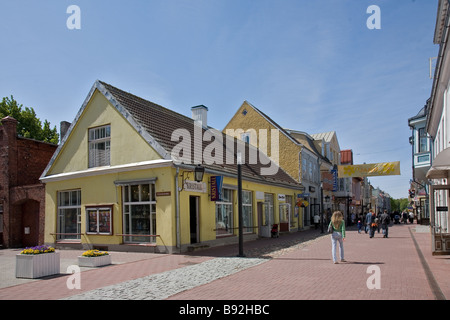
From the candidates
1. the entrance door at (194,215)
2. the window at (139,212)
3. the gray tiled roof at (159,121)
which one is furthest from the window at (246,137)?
the window at (139,212)

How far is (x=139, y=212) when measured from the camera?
1552 centimetres

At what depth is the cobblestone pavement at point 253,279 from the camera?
7.29 metres

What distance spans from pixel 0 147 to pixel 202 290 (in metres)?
17.5

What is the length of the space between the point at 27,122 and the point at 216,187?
27.1 meters

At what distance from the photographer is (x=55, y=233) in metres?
18.4

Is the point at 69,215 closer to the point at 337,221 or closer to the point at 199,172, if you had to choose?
the point at 199,172

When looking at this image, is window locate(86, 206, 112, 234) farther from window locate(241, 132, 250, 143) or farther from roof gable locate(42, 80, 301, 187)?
window locate(241, 132, 250, 143)

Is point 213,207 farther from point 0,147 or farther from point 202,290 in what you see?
point 0,147

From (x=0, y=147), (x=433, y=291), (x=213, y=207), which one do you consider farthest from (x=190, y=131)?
(x=433, y=291)

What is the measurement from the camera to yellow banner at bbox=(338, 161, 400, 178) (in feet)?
106

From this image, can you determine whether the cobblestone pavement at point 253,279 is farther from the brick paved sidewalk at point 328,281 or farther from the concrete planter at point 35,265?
the concrete planter at point 35,265

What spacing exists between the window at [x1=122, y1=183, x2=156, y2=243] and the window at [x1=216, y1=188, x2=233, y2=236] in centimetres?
328

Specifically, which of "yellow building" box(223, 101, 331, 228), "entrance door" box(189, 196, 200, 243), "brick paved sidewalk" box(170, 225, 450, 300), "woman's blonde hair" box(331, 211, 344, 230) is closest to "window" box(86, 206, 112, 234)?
"entrance door" box(189, 196, 200, 243)

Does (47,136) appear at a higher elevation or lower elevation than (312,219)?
higher
